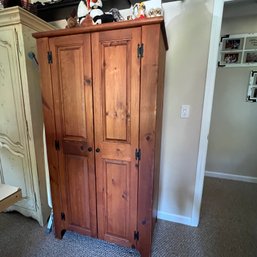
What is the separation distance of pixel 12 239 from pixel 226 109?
308cm

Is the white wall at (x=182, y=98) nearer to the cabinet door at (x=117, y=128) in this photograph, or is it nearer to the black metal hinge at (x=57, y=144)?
the cabinet door at (x=117, y=128)

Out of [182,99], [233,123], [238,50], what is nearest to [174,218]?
[182,99]

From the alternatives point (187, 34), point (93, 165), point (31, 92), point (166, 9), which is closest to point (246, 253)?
point (93, 165)

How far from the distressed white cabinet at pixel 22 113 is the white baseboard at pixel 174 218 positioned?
124 cm

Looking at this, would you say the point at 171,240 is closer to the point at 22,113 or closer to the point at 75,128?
the point at 75,128

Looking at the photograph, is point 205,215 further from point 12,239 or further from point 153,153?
point 12,239

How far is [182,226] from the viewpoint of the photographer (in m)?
1.77

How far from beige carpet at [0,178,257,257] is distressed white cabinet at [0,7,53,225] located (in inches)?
7.0

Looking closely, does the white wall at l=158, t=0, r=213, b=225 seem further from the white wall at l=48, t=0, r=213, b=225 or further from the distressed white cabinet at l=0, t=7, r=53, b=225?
the distressed white cabinet at l=0, t=7, r=53, b=225

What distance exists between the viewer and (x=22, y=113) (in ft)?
5.01

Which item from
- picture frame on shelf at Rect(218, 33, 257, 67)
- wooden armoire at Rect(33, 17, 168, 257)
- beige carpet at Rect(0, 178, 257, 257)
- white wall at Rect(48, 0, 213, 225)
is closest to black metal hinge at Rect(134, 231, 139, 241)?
wooden armoire at Rect(33, 17, 168, 257)

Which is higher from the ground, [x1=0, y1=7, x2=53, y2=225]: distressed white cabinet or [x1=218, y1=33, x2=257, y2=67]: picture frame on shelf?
[x1=218, y1=33, x2=257, y2=67]: picture frame on shelf

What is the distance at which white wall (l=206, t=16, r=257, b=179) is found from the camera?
2.40 m

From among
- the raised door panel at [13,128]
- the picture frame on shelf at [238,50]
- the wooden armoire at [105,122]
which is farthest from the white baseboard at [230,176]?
the raised door panel at [13,128]
